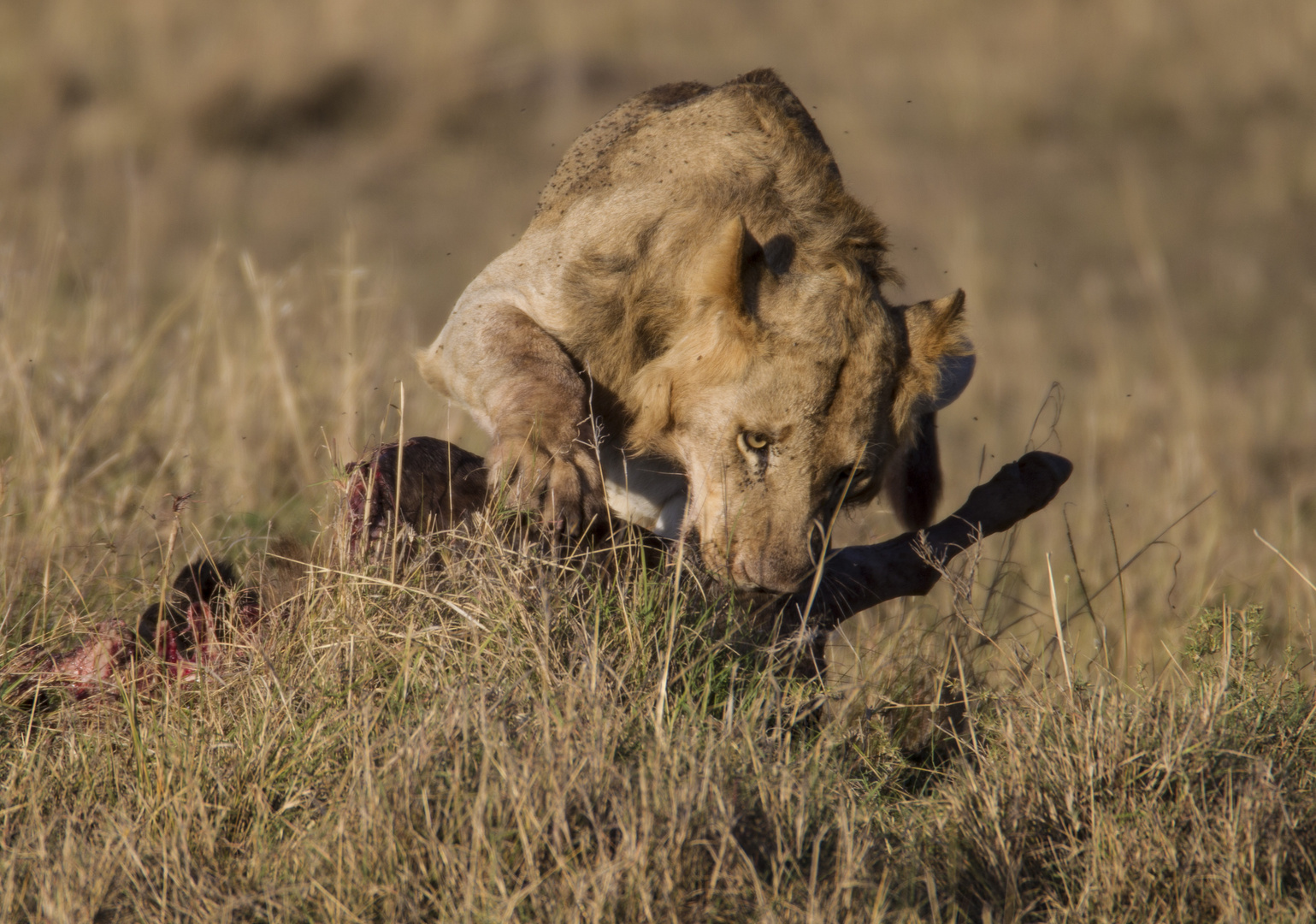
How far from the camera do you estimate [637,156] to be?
3.71 m

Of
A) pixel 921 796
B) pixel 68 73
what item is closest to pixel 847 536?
pixel 921 796

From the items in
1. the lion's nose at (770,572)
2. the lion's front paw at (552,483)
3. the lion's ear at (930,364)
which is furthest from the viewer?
the lion's ear at (930,364)

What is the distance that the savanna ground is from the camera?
86.7 inches

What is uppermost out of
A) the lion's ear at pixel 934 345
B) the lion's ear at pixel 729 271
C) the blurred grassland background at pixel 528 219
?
the lion's ear at pixel 729 271

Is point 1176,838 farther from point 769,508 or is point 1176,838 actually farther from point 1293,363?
point 1293,363

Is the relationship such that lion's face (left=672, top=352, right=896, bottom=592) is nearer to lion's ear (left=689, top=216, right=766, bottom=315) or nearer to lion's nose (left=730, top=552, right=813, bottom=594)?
lion's nose (left=730, top=552, right=813, bottom=594)

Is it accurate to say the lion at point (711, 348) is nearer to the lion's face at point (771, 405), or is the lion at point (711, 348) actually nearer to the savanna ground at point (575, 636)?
the lion's face at point (771, 405)

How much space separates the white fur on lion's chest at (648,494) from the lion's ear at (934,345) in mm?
670

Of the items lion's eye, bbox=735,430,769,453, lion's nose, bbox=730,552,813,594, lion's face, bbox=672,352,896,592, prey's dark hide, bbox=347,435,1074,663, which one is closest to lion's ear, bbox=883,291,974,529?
lion's face, bbox=672,352,896,592

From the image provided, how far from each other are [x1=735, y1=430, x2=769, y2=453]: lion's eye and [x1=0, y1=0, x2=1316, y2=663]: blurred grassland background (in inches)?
32.4

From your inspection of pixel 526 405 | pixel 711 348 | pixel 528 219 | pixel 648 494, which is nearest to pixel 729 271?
pixel 711 348

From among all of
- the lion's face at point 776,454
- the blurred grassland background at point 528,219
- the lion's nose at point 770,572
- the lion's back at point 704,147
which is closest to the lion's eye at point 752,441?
the lion's face at point 776,454

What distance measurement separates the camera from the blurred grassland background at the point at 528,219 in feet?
15.3

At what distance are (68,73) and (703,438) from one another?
1212 centimetres
